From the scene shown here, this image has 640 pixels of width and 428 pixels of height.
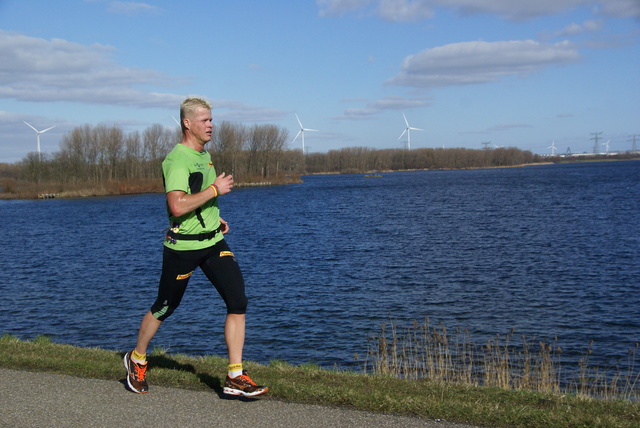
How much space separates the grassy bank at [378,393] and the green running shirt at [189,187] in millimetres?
1351

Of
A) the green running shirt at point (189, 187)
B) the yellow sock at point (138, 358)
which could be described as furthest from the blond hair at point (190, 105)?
the yellow sock at point (138, 358)

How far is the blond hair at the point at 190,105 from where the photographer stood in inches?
216

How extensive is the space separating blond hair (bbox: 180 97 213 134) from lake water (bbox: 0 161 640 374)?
25.3 feet

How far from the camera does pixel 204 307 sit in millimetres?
17188

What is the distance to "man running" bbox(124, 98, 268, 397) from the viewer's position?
17.4 ft

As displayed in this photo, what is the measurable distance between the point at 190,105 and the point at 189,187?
0.71 metres

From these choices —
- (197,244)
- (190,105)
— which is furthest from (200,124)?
(197,244)

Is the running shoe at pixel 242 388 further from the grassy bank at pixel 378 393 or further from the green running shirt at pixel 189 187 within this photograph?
the green running shirt at pixel 189 187

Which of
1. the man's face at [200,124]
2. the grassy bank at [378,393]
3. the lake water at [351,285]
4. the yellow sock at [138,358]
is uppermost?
the man's face at [200,124]

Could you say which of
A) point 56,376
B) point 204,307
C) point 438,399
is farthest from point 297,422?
point 204,307

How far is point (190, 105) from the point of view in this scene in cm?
549

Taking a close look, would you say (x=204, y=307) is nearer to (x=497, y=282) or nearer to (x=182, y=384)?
(x=497, y=282)

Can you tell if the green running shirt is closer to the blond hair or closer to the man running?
the man running

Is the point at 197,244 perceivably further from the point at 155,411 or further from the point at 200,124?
the point at 155,411
